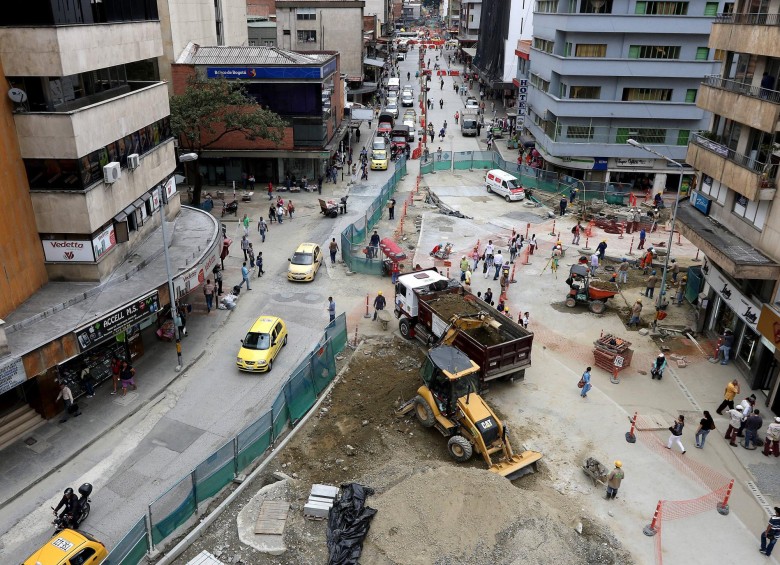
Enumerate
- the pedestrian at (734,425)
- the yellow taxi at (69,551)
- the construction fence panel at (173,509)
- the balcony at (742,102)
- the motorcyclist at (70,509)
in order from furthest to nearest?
the balcony at (742,102) < the pedestrian at (734,425) < the motorcyclist at (70,509) < the construction fence panel at (173,509) < the yellow taxi at (69,551)

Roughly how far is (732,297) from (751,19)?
451 inches

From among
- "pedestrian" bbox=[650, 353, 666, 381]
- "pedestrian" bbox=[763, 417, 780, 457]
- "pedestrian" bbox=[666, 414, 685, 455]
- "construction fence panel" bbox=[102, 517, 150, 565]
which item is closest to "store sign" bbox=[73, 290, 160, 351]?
"construction fence panel" bbox=[102, 517, 150, 565]

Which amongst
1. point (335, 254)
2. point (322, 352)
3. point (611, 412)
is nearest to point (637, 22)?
point (335, 254)

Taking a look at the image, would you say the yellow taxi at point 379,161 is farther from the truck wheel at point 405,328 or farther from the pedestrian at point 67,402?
the pedestrian at point 67,402

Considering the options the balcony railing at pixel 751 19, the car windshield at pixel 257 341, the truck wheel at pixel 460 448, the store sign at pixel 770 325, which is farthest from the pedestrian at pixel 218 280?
the balcony railing at pixel 751 19

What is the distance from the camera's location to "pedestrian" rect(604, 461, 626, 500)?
17625mm

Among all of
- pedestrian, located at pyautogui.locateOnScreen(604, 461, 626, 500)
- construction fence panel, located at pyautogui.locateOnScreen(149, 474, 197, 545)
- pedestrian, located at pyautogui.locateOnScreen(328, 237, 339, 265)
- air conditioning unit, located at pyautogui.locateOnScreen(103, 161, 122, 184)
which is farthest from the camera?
pedestrian, located at pyautogui.locateOnScreen(328, 237, 339, 265)

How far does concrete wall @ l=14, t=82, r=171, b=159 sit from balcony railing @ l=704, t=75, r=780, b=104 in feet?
81.8

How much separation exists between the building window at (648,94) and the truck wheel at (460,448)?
38594 mm

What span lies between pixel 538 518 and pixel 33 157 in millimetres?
19773

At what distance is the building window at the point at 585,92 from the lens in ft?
157

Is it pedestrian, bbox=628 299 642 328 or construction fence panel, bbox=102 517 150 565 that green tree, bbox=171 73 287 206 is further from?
construction fence panel, bbox=102 517 150 565

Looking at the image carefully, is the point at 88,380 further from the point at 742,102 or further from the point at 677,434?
the point at 742,102

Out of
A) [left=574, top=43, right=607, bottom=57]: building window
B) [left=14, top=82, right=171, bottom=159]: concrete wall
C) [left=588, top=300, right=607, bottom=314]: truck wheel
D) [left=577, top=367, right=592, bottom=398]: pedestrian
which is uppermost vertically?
[left=574, top=43, right=607, bottom=57]: building window
